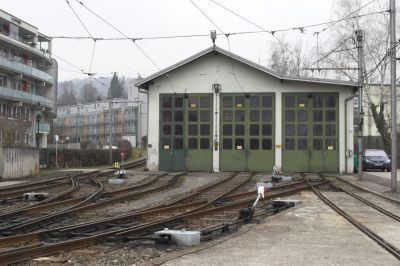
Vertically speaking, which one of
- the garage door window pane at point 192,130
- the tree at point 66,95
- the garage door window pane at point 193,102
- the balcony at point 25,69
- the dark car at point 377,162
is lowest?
the dark car at point 377,162

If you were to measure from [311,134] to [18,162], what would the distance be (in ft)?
56.4

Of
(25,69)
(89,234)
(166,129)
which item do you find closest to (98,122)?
(25,69)

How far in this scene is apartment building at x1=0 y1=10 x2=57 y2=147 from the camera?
59062 millimetres

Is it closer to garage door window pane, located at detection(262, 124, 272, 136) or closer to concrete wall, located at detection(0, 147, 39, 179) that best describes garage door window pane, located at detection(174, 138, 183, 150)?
garage door window pane, located at detection(262, 124, 272, 136)

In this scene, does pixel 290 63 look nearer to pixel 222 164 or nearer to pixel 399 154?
pixel 399 154

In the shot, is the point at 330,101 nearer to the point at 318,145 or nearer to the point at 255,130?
the point at 318,145

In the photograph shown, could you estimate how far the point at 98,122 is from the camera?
117 metres

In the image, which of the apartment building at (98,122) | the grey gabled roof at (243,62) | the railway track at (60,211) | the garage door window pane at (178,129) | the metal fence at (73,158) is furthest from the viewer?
the apartment building at (98,122)

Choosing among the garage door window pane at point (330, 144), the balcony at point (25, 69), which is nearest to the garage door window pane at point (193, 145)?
the garage door window pane at point (330, 144)

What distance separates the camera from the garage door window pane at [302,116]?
3344 centimetres

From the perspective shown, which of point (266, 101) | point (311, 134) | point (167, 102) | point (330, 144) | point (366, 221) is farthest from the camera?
point (167, 102)

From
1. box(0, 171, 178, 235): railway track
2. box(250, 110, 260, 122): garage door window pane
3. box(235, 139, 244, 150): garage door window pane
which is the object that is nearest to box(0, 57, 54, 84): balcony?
box(235, 139, 244, 150): garage door window pane

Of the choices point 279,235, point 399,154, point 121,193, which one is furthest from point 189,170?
point 279,235

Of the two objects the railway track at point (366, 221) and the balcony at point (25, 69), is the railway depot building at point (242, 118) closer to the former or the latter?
the railway track at point (366, 221)
